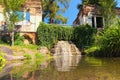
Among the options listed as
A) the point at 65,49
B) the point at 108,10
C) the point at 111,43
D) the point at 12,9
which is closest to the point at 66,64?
the point at 111,43

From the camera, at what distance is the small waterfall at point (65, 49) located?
127ft

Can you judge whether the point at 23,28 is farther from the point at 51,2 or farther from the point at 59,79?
the point at 59,79

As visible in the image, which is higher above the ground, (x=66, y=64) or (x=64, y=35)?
(x=64, y=35)

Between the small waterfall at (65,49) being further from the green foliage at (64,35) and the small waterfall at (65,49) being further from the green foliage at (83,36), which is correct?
the green foliage at (83,36)

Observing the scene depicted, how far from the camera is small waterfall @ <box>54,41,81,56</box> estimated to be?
127 ft

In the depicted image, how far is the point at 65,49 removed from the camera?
129 ft

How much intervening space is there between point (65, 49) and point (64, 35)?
3.51m

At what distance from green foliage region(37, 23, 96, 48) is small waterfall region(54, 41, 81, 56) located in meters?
1.16

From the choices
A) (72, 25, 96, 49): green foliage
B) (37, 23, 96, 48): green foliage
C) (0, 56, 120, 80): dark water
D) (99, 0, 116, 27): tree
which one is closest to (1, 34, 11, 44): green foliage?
(37, 23, 96, 48): green foliage

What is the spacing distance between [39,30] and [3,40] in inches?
205

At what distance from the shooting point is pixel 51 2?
164 feet

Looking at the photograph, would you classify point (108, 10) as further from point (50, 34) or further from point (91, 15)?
point (50, 34)

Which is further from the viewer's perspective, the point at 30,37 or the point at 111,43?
the point at 30,37

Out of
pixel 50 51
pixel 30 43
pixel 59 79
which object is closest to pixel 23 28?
pixel 30 43
